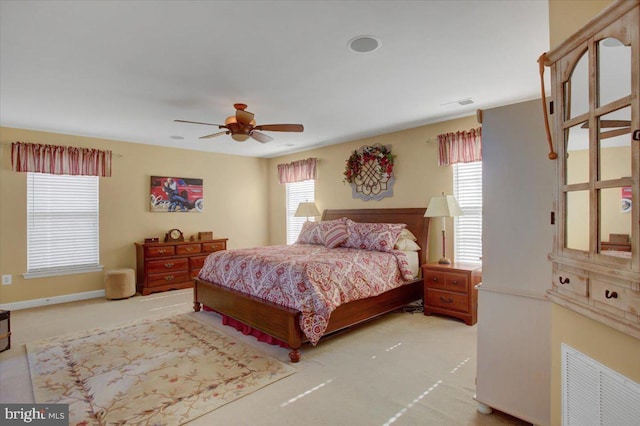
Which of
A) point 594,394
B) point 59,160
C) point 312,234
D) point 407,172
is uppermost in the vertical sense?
point 59,160

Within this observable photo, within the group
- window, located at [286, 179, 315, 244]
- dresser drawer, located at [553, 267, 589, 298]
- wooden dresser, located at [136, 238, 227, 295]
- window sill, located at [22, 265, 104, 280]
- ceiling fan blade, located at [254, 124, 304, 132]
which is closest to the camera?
dresser drawer, located at [553, 267, 589, 298]

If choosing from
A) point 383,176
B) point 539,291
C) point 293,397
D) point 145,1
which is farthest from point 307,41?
point 383,176

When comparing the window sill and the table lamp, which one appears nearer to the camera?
the table lamp

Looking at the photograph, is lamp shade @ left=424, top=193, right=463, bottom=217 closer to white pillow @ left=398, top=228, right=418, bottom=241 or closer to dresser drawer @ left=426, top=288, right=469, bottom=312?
white pillow @ left=398, top=228, right=418, bottom=241

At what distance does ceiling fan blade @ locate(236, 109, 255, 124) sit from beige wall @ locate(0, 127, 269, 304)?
3.14 metres

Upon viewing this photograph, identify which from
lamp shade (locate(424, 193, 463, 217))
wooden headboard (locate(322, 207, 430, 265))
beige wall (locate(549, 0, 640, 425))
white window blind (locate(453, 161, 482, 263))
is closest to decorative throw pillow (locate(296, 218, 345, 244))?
wooden headboard (locate(322, 207, 430, 265))

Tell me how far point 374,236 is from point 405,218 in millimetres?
710

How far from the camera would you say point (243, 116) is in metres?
3.47

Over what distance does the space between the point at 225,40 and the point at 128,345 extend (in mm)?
2905

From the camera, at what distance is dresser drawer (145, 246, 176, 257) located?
5387 millimetres

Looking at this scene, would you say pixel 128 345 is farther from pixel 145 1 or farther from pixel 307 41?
pixel 307 41

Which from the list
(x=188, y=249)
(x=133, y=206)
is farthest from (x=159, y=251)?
(x=133, y=206)

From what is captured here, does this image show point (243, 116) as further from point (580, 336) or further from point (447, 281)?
point (580, 336)

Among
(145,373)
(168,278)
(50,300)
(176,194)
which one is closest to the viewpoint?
(145,373)
